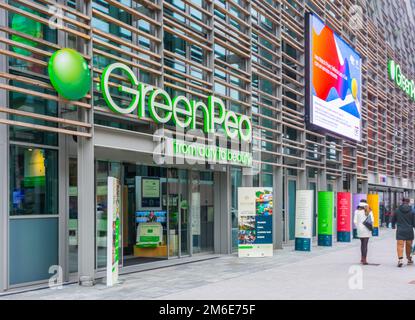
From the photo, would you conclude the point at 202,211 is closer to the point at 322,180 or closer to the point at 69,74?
the point at 69,74

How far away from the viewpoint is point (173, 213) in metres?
15.0

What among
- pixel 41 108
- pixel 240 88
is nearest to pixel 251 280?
pixel 41 108

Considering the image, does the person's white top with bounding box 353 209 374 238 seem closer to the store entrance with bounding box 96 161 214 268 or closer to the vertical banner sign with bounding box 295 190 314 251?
the vertical banner sign with bounding box 295 190 314 251

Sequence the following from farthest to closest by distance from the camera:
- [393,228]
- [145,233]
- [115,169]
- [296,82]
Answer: [393,228] < [296,82] < [145,233] < [115,169]

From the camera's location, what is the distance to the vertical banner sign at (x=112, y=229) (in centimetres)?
995

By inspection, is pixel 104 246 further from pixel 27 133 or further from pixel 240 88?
pixel 240 88

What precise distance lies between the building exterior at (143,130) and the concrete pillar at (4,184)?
0.06 ft

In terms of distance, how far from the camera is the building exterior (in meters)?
9.88

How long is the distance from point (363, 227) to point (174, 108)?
5748 mm

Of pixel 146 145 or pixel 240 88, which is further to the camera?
pixel 240 88

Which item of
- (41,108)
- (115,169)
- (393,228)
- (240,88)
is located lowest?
(393,228)

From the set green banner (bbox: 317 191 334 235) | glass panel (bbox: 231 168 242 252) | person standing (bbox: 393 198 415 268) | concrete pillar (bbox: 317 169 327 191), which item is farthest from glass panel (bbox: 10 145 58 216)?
concrete pillar (bbox: 317 169 327 191)

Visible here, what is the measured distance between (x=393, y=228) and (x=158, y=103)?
24176 mm

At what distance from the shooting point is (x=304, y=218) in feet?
55.8
